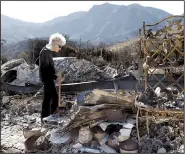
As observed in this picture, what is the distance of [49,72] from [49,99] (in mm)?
519

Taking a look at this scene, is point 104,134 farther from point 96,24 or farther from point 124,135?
point 96,24

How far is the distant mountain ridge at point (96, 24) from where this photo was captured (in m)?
64.7

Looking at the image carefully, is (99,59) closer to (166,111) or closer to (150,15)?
(166,111)

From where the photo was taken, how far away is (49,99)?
6.72 meters

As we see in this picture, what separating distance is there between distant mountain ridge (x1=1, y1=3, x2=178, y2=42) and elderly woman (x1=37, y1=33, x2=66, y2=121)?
55.1 metres

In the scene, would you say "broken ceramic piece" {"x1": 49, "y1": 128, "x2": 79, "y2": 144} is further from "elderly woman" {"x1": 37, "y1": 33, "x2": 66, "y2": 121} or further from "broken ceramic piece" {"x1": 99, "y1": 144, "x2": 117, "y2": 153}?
"elderly woman" {"x1": 37, "y1": 33, "x2": 66, "y2": 121}

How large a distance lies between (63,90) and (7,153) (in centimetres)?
458

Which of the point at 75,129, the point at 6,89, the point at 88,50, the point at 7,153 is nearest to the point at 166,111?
the point at 75,129

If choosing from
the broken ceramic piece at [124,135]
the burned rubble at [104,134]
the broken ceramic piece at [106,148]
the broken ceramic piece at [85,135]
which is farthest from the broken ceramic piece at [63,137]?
the broken ceramic piece at [124,135]

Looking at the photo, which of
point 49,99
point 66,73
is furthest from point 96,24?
point 49,99

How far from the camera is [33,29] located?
66062mm

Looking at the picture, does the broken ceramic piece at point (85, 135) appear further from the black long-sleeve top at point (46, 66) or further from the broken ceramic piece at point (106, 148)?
the black long-sleeve top at point (46, 66)

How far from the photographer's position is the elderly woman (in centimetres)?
660

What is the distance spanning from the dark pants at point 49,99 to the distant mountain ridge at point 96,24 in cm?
5516
